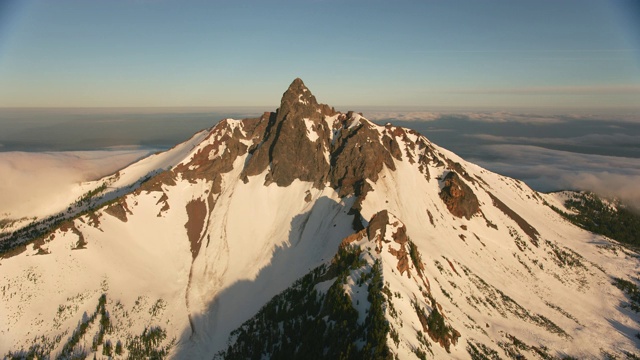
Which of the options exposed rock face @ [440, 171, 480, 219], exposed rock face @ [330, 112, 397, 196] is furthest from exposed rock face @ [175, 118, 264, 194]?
exposed rock face @ [440, 171, 480, 219]

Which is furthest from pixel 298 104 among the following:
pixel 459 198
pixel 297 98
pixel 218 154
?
pixel 459 198

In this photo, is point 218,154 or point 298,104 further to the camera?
point 298,104

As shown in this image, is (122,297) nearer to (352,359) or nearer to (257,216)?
(257,216)

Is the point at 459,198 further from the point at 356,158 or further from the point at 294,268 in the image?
the point at 294,268

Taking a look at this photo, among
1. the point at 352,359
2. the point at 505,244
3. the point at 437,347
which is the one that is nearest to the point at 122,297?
the point at 352,359

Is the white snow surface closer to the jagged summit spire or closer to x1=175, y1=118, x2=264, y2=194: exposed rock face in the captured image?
x1=175, y1=118, x2=264, y2=194: exposed rock face

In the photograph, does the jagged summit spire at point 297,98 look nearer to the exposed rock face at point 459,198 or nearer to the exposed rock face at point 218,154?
the exposed rock face at point 218,154
